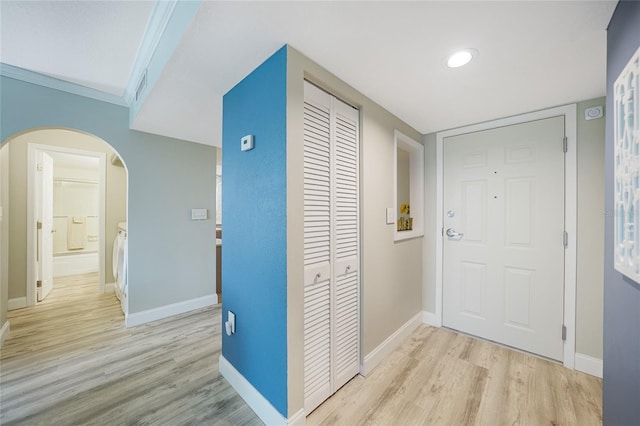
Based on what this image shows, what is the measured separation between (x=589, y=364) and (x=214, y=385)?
2.85 m

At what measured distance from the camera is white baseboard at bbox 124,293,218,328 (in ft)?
8.57

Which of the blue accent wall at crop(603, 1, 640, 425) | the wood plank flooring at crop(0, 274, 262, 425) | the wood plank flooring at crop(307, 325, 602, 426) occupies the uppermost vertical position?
the blue accent wall at crop(603, 1, 640, 425)

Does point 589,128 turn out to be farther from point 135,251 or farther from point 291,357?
point 135,251

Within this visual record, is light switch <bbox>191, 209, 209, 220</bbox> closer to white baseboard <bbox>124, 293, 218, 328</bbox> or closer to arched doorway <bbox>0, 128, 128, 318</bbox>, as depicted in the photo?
arched doorway <bbox>0, 128, 128, 318</bbox>

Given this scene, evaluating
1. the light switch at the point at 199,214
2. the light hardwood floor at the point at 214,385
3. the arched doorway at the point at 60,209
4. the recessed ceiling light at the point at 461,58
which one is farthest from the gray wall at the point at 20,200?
the recessed ceiling light at the point at 461,58

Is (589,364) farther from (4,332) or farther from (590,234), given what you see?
(4,332)

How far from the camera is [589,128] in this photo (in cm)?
188

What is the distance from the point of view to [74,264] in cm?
493

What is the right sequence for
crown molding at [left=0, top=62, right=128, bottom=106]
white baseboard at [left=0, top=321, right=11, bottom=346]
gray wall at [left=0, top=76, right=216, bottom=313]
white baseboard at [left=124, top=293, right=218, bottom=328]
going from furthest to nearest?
white baseboard at [left=124, top=293, right=218, bottom=328]
white baseboard at [left=0, top=321, right=11, bottom=346]
gray wall at [left=0, top=76, right=216, bottom=313]
crown molding at [left=0, top=62, right=128, bottom=106]

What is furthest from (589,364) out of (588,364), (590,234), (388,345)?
(388,345)

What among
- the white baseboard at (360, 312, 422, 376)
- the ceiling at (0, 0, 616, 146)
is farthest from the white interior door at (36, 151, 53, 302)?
the white baseboard at (360, 312, 422, 376)

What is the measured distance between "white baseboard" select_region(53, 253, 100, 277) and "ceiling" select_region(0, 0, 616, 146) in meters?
4.50

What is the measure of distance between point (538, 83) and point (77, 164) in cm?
745

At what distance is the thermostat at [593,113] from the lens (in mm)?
1837
